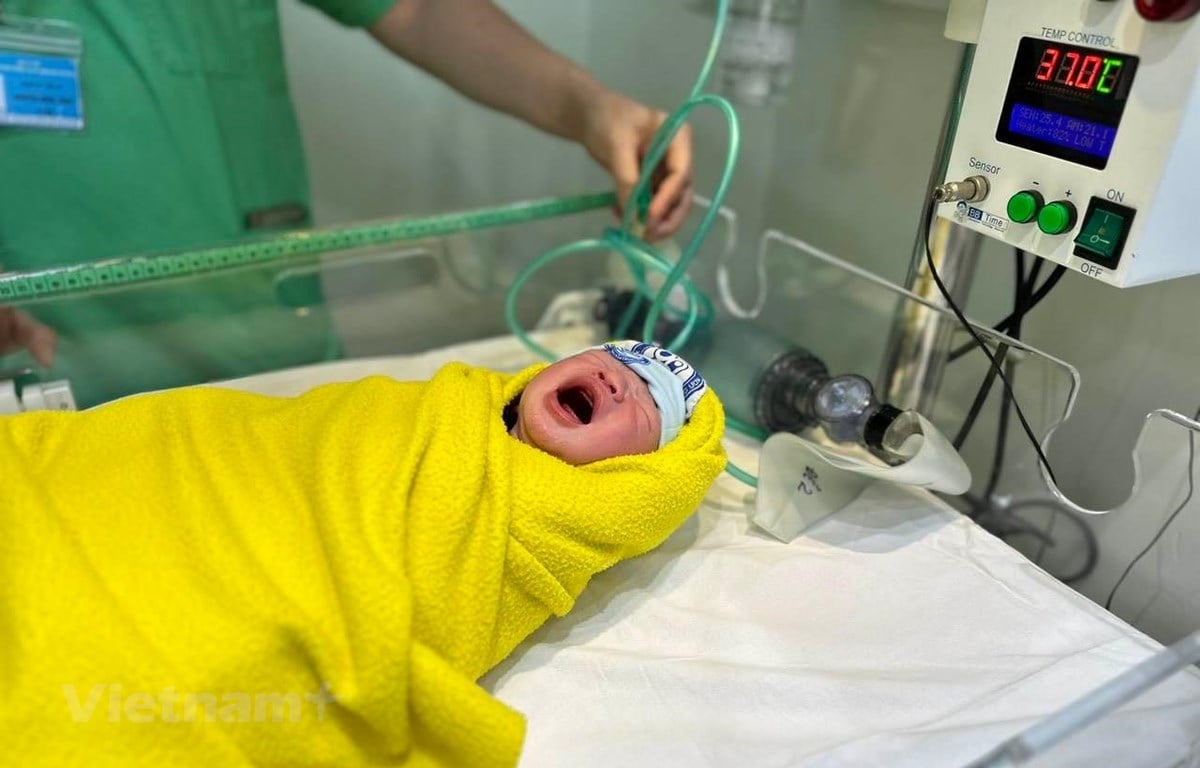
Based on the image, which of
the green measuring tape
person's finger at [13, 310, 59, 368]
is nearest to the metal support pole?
the green measuring tape

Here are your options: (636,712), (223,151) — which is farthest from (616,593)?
(223,151)

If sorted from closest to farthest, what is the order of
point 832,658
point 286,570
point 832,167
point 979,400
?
point 286,570, point 832,658, point 979,400, point 832,167

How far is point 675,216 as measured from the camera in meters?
1.24

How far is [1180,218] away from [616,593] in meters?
0.57

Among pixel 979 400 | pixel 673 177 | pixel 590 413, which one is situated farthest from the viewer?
pixel 673 177

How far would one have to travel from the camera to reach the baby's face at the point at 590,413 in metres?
0.82

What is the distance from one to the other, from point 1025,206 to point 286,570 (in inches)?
26.0

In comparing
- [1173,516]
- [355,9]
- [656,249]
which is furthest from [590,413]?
[355,9]

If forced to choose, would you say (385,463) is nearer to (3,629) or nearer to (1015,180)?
(3,629)

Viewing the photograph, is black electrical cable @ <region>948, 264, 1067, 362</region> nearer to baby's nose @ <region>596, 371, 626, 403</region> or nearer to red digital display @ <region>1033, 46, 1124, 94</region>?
red digital display @ <region>1033, 46, 1124, 94</region>

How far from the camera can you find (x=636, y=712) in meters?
0.70

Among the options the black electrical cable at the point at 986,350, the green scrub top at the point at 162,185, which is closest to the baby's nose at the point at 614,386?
the black electrical cable at the point at 986,350

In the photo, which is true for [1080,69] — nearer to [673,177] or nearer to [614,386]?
[614,386]

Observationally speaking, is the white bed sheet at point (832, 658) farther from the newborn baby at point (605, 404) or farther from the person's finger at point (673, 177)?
the person's finger at point (673, 177)
